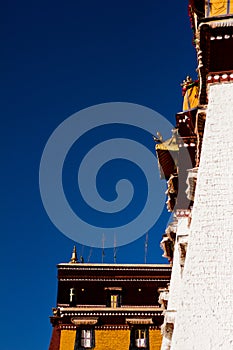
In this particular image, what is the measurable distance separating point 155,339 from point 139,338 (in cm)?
67

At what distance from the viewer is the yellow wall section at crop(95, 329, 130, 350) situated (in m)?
25.8

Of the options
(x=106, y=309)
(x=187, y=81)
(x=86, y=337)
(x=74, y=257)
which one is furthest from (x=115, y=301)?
(x=187, y=81)

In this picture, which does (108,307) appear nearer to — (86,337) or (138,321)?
(138,321)

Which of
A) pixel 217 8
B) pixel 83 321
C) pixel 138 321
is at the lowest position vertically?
pixel 83 321

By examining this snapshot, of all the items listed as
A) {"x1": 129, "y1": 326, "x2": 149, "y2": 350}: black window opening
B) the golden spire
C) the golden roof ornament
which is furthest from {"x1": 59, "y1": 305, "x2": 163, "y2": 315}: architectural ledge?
the golden roof ornament

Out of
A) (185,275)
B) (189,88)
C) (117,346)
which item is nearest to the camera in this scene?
(185,275)

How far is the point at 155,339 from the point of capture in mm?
25922

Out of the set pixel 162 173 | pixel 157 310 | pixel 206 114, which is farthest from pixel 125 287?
pixel 206 114

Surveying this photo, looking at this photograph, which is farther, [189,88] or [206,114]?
[189,88]

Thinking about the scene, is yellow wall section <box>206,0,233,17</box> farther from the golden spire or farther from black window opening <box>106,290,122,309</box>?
the golden spire

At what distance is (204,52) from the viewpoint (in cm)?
1191

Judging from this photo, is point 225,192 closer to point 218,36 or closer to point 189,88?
point 218,36

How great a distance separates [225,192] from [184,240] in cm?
350

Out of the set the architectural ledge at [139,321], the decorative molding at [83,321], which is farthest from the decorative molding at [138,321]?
the decorative molding at [83,321]
